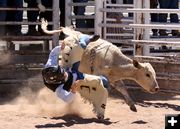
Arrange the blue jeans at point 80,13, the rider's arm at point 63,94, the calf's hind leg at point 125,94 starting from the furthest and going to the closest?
the blue jeans at point 80,13, the calf's hind leg at point 125,94, the rider's arm at point 63,94

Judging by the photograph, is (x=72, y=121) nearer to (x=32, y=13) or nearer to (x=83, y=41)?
(x=83, y=41)

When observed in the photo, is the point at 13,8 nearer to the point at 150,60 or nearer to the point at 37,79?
the point at 37,79

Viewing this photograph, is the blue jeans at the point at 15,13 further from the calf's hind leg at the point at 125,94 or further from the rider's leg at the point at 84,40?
the rider's leg at the point at 84,40

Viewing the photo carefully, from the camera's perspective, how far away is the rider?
25.9 ft

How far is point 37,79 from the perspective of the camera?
1123cm

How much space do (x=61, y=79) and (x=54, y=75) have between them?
125 millimetres

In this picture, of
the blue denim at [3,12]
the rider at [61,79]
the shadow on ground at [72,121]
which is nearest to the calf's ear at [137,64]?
the rider at [61,79]

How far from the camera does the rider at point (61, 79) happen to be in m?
7.91

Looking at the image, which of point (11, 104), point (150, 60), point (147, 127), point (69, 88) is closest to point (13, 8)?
point (11, 104)

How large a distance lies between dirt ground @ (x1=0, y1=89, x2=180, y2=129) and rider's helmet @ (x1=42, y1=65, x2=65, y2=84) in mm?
581

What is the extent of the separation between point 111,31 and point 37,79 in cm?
197

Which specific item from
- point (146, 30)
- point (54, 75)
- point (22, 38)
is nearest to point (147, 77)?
point (54, 75)

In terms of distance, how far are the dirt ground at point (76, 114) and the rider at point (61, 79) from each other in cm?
41

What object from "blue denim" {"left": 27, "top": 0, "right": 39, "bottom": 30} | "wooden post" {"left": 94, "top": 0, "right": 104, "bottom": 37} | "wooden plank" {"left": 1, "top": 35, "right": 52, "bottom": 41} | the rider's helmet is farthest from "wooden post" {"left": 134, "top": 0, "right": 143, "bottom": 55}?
the rider's helmet
